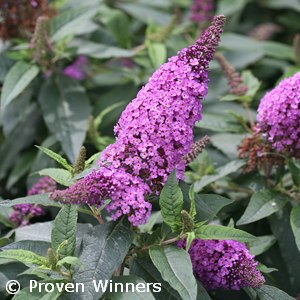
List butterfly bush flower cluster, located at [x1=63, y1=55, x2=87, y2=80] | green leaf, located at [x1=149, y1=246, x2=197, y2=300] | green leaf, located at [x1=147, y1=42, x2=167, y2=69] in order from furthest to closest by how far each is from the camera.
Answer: butterfly bush flower cluster, located at [x1=63, y1=55, x2=87, y2=80] → green leaf, located at [x1=147, y1=42, x2=167, y2=69] → green leaf, located at [x1=149, y1=246, x2=197, y2=300]

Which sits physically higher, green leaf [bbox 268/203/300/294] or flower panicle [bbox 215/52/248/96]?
flower panicle [bbox 215/52/248/96]

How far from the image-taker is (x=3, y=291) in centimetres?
241

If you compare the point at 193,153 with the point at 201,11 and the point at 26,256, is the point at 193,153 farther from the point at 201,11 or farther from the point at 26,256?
the point at 201,11

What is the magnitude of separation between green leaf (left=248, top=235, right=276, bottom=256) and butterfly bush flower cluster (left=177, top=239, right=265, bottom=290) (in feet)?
1.24

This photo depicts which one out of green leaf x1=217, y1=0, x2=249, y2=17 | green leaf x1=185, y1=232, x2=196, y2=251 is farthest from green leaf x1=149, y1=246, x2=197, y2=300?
green leaf x1=217, y1=0, x2=249, y2=17

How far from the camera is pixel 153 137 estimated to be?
83.2 inches

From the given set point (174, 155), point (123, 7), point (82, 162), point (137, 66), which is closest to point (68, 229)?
point (82, 162)

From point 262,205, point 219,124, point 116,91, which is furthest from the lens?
point 116,91

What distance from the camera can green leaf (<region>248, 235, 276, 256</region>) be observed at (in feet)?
8.70

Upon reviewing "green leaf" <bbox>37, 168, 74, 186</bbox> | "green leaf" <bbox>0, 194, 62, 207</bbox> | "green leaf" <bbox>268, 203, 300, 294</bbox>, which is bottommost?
"green leaf" <bbox>268, 203, 300, 294</bbox>

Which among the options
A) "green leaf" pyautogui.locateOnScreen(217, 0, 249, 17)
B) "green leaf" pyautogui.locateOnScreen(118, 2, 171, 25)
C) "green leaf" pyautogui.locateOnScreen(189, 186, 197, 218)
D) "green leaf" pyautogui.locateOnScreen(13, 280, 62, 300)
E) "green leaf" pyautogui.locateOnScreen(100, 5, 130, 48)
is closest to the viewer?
"green leaf" pyautogui.locateOnScreen(13, 280, 62, 300)

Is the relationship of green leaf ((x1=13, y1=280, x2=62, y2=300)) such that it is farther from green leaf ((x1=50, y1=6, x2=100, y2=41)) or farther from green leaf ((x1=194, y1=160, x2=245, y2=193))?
green leaf ((x1=50, y1=6, x2=100, y2=41))

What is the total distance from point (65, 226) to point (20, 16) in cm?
179

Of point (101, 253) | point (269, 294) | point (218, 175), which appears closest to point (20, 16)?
point (218, 175)
